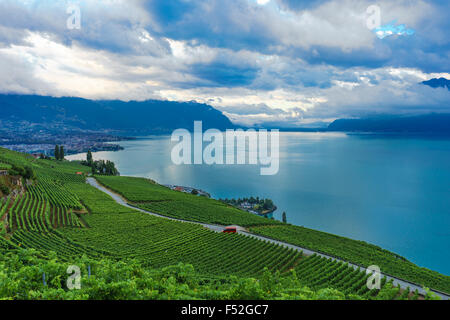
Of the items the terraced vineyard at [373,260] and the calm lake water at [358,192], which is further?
the calm lake water at [358,192]

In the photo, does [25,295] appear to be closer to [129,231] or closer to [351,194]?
[129,231]

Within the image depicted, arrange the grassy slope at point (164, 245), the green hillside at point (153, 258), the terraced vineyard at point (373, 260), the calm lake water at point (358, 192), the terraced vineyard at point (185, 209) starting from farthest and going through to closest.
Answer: the calm lake water at point (358, 192), the terraced vineyard at point (185, 209), the grassy slope at point (164, 245), the terraced vineyard at point (373, 260), the green hillside at point (153, 258)

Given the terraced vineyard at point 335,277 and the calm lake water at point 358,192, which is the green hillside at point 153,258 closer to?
the terraced vineyard at point 335,277

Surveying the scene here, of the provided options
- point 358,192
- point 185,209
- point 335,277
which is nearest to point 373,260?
point 335,277

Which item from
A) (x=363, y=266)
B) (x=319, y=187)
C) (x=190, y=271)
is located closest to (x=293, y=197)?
(x=319, y=187)

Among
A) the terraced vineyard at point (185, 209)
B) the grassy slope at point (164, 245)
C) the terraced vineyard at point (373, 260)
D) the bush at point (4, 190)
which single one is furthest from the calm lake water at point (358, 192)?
the bush at point (4, 190)

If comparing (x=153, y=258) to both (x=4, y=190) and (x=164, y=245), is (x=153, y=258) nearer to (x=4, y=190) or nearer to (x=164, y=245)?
(x=164, y=245)

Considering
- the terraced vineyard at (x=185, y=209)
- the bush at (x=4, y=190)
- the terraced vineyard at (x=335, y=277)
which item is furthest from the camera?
the terraced vineyard at (x=185, y=209)

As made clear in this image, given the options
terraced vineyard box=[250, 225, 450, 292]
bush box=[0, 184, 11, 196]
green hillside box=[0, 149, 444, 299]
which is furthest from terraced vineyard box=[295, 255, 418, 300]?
bush box=[0, 184, 11, 196]
